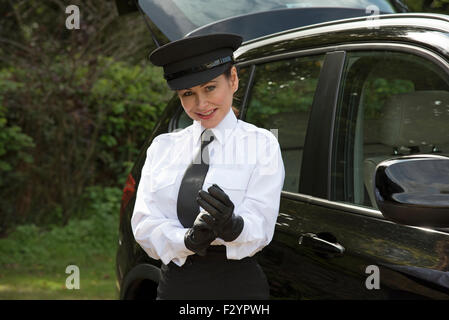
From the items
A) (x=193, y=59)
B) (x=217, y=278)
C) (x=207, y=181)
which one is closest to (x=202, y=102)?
(x=193, y=59)

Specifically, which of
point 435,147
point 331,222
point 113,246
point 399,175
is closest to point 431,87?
point 435,147

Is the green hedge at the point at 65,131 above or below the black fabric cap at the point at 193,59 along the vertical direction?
above

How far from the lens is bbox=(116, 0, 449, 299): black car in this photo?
182cm

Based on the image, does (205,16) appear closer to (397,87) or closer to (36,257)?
(397,87)

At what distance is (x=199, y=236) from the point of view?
1.74 meters

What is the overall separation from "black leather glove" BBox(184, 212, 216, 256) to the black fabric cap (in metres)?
0.48

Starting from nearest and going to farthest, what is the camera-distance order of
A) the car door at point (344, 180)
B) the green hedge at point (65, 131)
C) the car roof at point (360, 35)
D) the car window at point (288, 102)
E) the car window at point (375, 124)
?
the car door at point (344, 180), the car roof at point (360, 35), the car window at point (375, 124), the car window at point (288, 102), the green hedge at point (65, 131)

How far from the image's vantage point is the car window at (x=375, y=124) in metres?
2.36

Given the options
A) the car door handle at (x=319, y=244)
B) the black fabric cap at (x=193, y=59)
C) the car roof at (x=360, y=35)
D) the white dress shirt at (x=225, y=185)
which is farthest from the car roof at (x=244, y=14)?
the car door handle at (x=319, y=244)

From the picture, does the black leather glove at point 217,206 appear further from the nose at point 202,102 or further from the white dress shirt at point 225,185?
the nose at point 202,102

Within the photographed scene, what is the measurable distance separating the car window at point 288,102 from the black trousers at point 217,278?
60cm

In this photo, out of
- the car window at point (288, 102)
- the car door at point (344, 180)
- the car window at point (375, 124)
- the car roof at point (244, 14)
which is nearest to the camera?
the car door at point (344, 180)

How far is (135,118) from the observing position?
301 inches

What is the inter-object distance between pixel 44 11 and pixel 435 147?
8859 mm
